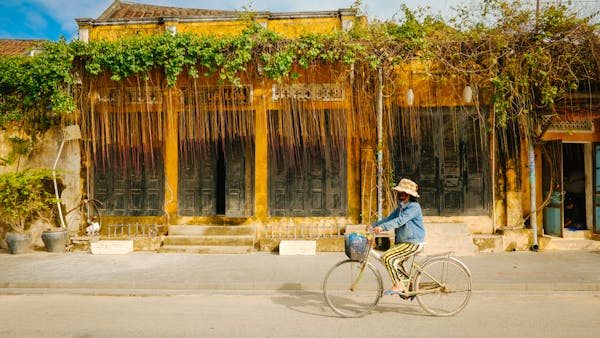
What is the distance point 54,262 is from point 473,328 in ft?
26.2

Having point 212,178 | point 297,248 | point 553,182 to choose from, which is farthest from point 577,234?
point 212,178

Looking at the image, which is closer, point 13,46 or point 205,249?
point 205,249

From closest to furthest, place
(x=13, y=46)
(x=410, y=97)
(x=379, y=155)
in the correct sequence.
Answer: (x=410, y=97), (x=379, y=155), (x=13, y=46)

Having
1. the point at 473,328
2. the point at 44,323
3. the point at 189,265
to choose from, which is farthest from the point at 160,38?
the point at 473,328

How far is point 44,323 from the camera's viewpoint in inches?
199

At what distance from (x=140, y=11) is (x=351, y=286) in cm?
1403

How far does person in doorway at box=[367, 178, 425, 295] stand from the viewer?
517cm

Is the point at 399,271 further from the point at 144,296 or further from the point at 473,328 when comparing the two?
the point at 144,296

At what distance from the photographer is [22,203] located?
9734mm

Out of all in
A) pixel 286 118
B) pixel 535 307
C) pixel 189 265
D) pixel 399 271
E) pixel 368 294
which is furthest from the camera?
pixel 286 118

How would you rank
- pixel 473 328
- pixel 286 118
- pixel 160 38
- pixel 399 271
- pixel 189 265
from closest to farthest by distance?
1. pixel 473 328
2. pixel 399 271
3. pixel 189 265
4. pixel 160 38
5. pixel 286 118

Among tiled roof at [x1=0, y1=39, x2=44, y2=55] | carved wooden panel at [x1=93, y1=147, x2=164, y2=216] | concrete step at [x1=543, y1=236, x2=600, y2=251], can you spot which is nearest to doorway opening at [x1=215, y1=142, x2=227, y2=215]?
carved wooden panel at [x1=93, y1=147, x2=164, y2=216]

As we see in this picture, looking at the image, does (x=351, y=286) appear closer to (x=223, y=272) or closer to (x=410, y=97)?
(x=223, y=272)

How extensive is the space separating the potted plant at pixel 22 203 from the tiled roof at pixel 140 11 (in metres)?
6.87
